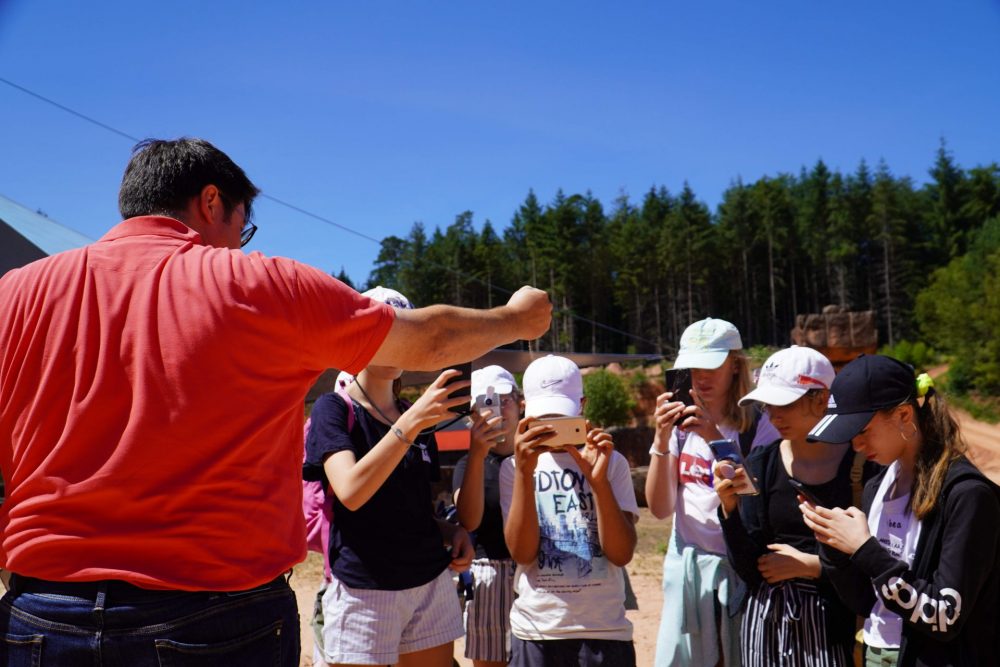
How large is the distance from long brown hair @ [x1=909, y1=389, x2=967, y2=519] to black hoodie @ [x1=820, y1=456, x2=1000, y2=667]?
3 cm

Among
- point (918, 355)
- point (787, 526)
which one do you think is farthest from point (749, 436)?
point (918, 355)

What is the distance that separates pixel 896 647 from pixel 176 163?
2.49 m

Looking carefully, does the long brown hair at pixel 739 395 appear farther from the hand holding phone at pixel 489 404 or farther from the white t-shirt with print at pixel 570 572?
the hand holding phone at pixel 489 404

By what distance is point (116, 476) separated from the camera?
1.59 meters

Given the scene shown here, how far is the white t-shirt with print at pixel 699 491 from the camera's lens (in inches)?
135

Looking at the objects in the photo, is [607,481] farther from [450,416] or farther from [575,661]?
[450,416]

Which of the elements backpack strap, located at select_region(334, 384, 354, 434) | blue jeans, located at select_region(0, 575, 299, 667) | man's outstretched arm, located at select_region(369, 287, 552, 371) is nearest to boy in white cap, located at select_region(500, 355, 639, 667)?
backpack strap, located at select_region(334, 384, 354, 434)

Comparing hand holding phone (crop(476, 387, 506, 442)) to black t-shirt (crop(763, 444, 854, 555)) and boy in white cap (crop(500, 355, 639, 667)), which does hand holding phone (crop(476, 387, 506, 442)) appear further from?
black t-shirt (crop(763, 444, 854, 555))

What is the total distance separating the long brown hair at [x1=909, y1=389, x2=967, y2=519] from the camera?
2420mm

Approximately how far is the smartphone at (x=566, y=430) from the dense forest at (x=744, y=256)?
175ft

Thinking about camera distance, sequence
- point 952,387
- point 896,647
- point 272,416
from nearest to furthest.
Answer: point 272,416, point 896,647, point 952,387

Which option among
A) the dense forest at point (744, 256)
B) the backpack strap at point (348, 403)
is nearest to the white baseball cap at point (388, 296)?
the backpack strap at point (348, 403)

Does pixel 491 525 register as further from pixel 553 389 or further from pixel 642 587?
pixel 642 587

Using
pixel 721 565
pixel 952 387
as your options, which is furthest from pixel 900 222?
pixel 721 565
